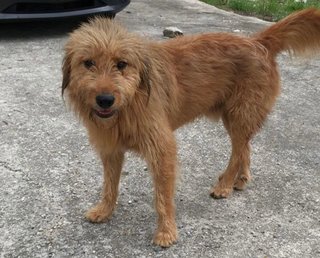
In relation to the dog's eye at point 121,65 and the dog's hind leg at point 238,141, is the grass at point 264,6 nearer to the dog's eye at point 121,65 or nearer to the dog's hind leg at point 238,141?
the dog's hind leg at point 238,141

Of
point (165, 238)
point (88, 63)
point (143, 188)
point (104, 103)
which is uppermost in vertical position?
A: point (88, 63)

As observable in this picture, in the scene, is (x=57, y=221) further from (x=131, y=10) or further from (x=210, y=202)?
(x=131, y=10)

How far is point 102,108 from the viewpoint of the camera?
9.86ft

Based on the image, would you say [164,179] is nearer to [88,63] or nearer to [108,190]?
[108,190]

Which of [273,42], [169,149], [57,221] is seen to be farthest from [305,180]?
[57,221]

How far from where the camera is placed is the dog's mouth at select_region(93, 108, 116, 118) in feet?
10.00

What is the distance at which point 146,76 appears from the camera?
10.6 ft

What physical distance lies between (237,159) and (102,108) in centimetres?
162

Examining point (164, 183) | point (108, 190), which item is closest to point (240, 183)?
point (164, 183)

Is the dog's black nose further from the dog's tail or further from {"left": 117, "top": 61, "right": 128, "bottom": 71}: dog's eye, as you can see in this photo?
the dog's tail

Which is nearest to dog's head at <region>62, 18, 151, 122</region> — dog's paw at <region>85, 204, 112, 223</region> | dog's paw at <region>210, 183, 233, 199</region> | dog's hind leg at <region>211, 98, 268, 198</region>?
dog's paw at <region>85, 204, 112, 223</region>

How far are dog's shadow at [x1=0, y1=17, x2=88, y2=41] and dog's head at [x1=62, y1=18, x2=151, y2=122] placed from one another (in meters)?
4.99

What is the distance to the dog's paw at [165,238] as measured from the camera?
137 inches

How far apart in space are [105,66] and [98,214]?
1.30 m
